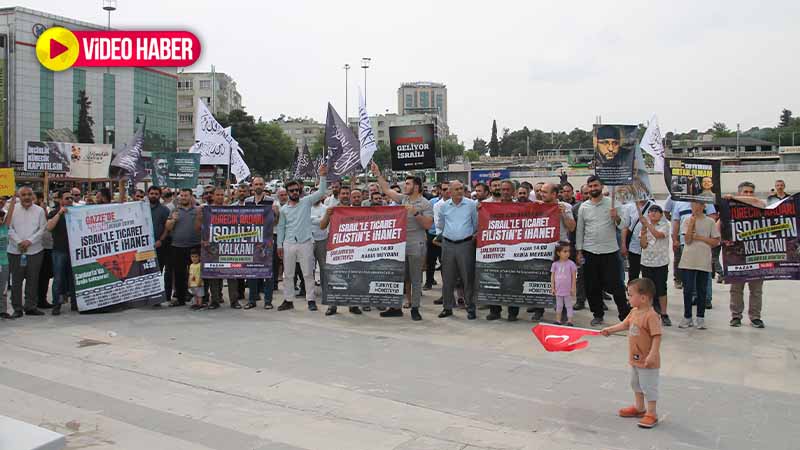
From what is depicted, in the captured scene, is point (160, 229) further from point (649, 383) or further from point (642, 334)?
point (649, 383)

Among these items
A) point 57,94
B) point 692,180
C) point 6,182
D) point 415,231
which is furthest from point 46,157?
point 57,94

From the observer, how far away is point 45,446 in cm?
295

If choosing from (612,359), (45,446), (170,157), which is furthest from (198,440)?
(170,157)

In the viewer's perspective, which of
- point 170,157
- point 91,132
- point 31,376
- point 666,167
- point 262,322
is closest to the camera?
point 31,376

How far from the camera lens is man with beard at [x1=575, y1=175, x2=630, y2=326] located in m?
9.04

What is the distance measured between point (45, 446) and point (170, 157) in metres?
14.0

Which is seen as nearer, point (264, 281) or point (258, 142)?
point (264, 281)

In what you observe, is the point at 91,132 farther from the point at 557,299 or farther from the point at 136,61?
the point at 557,299

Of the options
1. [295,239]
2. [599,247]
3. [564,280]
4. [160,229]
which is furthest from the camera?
[160,229]

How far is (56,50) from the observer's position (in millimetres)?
60938

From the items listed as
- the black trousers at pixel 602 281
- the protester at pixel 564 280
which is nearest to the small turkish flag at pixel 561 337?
the protester at pixel 564 280

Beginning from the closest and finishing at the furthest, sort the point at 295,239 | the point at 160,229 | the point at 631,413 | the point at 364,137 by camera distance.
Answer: the point at 631,413 < the point at 295,239 < the point at 160,229 < the point at 364,137

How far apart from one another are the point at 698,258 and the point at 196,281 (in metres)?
7.19

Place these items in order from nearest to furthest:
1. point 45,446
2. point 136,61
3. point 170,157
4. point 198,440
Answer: point 45,446 → point 198,440 → point 170,157 → point 136,61
